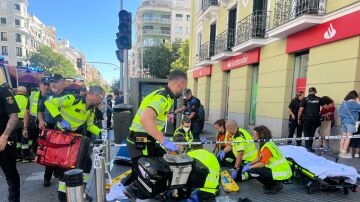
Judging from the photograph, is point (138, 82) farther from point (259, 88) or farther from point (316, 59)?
point (316, 59)

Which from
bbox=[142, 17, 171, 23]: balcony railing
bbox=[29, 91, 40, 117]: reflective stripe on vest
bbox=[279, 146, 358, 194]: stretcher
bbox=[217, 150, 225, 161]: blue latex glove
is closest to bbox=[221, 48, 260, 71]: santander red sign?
bbox=[217, 150, 225, 161]: blue latex glove

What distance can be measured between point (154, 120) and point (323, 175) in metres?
2.81

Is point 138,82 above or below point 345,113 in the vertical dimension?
above

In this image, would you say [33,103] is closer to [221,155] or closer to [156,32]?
[221,155]

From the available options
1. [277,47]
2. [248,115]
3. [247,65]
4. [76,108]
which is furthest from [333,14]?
[76,108]

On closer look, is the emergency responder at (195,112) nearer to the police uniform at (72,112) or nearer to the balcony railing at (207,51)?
the police uniform at (72,112)

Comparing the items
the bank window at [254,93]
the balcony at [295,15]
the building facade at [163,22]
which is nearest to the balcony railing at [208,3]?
the bank window at [254,93]

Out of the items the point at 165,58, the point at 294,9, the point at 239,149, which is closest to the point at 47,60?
the point at 165,58

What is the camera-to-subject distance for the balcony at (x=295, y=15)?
23.2 ft

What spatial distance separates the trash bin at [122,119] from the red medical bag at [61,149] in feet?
12.9

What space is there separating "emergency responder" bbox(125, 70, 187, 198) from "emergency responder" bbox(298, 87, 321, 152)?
16.1ft

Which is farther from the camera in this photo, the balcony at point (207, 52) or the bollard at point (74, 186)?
the balcony at point (207, 52)

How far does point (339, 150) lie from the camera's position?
20.6 feet

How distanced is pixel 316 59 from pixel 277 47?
199 centimetres
